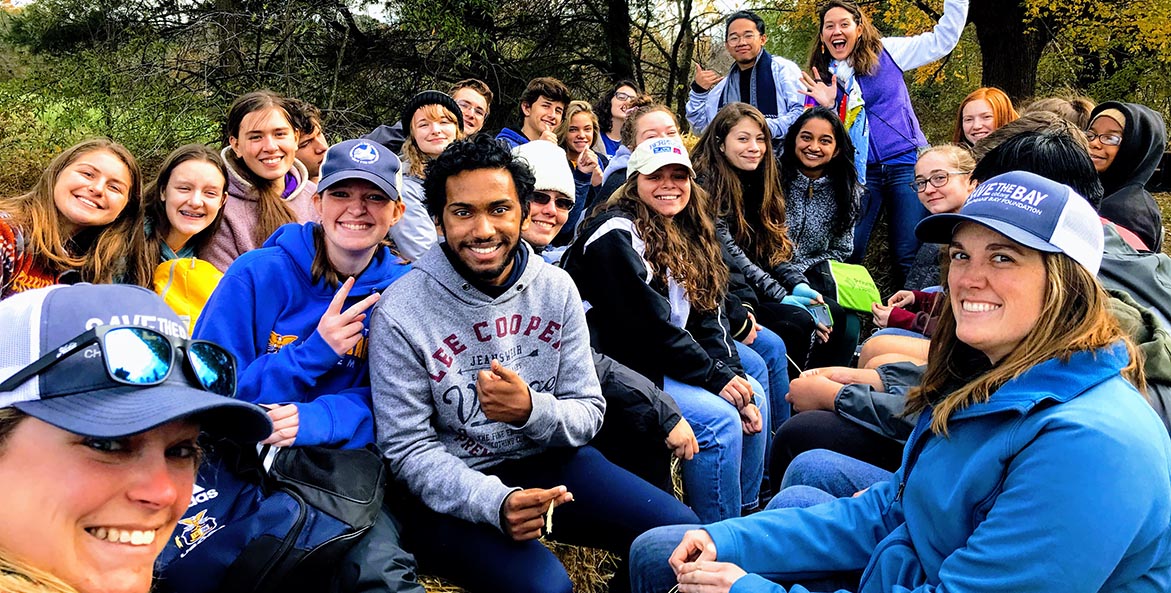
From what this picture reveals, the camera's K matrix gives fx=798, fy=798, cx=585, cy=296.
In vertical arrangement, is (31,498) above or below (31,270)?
below

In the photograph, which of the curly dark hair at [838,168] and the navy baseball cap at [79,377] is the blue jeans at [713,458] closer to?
the curly dark hair at [838,168]

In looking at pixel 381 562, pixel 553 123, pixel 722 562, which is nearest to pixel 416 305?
pixel 381 562

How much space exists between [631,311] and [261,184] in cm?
208

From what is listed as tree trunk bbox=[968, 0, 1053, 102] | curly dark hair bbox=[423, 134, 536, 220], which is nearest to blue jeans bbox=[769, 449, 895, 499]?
curly dark hair bbox=[423, 134, 536, 220]

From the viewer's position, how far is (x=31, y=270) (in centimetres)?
330

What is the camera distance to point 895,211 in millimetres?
6141

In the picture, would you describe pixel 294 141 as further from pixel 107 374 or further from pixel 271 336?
pixel 107 374

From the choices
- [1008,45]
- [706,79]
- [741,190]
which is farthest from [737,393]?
[1008,45]

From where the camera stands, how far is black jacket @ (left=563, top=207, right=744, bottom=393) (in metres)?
3.78

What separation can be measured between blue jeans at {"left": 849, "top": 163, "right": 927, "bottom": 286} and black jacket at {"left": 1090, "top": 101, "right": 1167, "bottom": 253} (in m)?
1.61

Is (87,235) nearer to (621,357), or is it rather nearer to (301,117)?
(301,117)

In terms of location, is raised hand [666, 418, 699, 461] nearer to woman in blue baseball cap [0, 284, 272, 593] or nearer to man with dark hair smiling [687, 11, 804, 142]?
woman in blue baseball cap [0, 284, 272, 593]

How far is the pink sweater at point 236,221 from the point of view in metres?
3.91

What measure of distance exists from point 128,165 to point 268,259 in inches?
54.0
